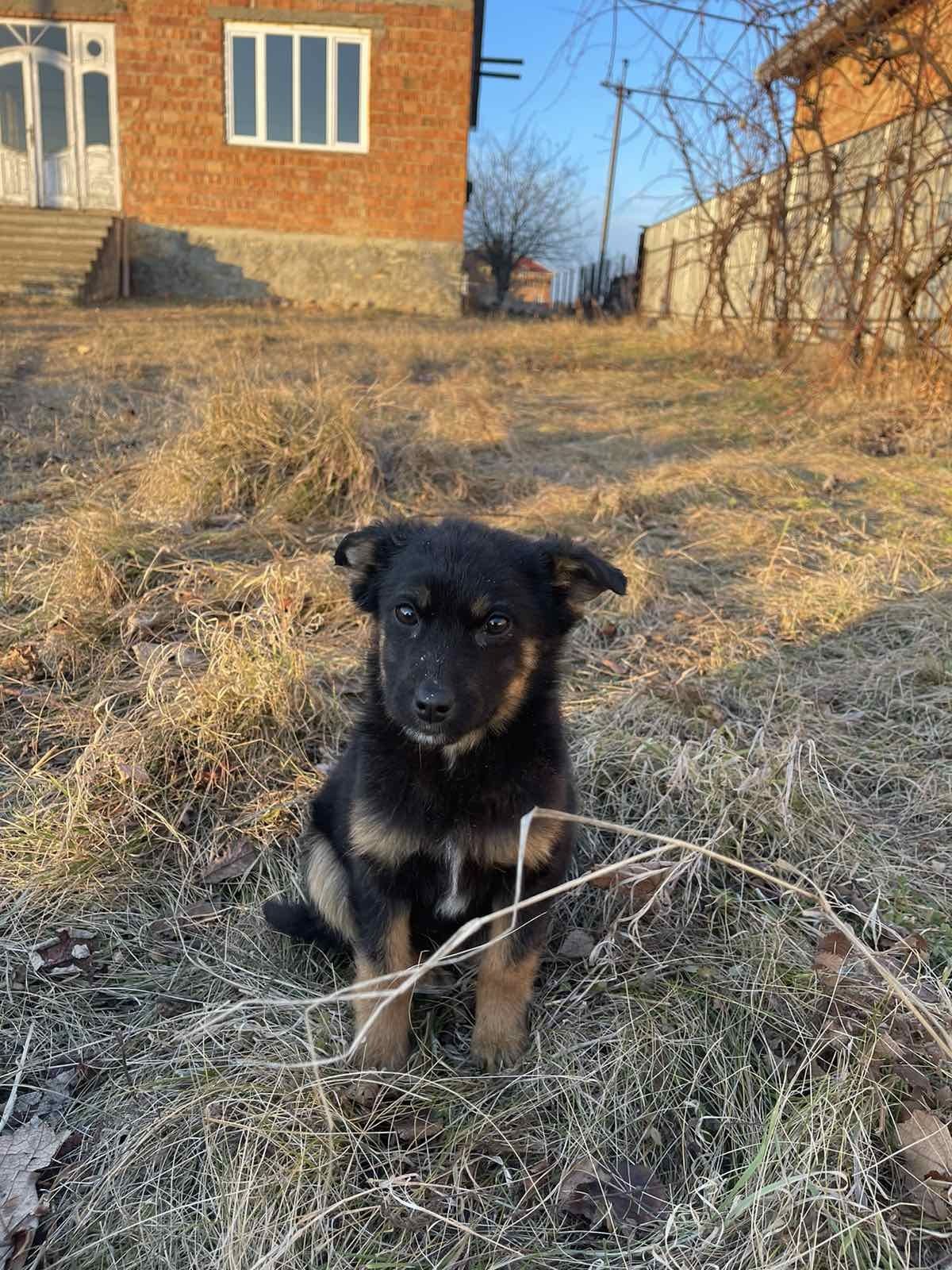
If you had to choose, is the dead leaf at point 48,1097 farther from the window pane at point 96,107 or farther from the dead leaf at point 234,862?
the window pane at point 96,107

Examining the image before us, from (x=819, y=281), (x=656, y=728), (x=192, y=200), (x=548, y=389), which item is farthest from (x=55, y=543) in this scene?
(x=192, y=200)

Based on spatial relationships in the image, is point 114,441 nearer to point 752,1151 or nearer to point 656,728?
point 656,728

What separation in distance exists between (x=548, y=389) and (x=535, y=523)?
6.32m

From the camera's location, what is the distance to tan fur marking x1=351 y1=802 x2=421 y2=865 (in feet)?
7.29

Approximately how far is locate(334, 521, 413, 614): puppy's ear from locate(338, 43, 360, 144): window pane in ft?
66.6

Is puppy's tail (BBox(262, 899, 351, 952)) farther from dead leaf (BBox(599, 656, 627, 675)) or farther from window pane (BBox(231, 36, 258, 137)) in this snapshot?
window pane (BBox(231, 36, 258, 137))

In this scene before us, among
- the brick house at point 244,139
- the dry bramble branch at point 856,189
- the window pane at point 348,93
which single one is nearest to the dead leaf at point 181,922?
the dry bramble branch at point 856,189

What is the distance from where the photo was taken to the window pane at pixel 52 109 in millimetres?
19031

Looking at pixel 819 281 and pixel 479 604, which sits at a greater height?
pixel 819 281

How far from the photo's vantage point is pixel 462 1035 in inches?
98.5

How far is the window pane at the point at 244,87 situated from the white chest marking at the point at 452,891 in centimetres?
2130

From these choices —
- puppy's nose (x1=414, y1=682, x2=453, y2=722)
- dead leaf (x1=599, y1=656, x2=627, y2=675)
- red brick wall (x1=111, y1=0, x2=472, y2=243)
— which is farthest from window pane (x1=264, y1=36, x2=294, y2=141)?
puppy's nose (x1=414, y1=682, x2=453, y2=722)

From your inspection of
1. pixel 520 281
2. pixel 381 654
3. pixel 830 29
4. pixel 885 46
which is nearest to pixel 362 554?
pixel 381 654

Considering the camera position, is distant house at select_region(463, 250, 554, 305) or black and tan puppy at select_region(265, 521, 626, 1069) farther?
distant house at select_region(463, 250, 554, 305)
